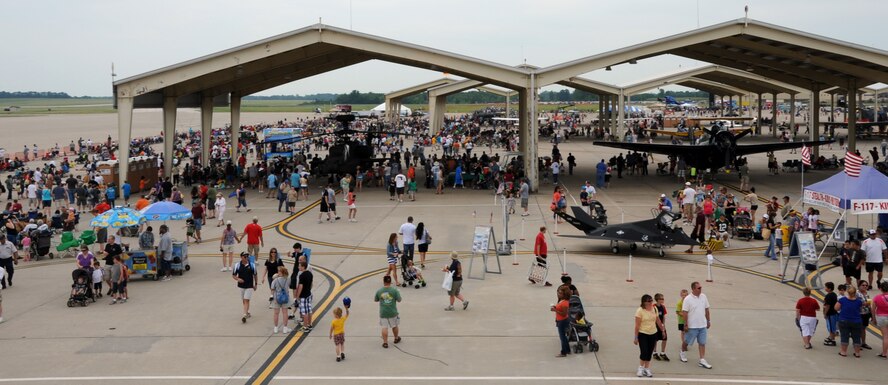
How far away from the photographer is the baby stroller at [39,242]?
832 inches

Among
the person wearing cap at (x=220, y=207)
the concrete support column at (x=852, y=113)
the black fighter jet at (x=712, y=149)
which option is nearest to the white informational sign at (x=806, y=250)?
the person wearing cap at (x=220, y=207)

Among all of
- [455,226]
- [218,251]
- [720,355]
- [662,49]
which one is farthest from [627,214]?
[720,355]

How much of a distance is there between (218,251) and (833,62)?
30.1 meters

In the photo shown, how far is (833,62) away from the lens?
3766 centimetres

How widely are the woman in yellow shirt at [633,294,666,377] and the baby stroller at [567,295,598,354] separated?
1103 mm

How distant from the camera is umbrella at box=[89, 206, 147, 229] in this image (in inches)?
744

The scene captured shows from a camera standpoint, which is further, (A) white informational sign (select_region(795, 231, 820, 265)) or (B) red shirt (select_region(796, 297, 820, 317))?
(A) white informational sign (select_region(795, 231, 820, 265))

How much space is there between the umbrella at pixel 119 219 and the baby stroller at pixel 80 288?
10.2 ft

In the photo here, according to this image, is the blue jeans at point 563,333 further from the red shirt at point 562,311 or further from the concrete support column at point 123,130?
the concrete support column at point 123,130

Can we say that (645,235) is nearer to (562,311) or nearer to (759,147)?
(562,311)

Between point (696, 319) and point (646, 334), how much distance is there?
3.84 ft

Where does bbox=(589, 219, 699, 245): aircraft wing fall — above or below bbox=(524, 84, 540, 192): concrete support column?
below

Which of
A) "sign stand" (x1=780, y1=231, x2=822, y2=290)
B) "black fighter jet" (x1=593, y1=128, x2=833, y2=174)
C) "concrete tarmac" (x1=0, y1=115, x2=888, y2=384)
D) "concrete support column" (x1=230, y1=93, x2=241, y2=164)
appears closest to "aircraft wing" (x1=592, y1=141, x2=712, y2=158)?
"black fighter jet" (x1=593, y1=128, x2=833, y2=174)

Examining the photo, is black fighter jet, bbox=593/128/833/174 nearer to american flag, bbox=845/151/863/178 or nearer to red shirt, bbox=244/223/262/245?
american flag, bbox=845/151/863/178
